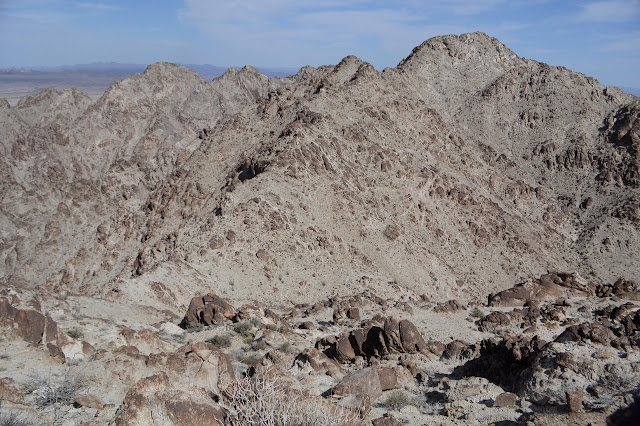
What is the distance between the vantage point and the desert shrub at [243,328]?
17234 mm

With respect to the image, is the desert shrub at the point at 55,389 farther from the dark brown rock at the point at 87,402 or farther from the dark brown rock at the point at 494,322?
the dark brown rock at the point at 494,322

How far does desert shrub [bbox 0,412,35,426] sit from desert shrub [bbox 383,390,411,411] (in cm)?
671

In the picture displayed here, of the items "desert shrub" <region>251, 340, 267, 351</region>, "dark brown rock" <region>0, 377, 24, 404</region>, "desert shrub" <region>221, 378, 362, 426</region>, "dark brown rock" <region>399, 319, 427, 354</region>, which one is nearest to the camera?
"desert shrub" <region>221, 378, 362, 426</region>

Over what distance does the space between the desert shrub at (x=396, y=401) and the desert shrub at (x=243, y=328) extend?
7337mm

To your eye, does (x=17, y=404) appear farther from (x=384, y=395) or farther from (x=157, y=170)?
(x=157, y=170)

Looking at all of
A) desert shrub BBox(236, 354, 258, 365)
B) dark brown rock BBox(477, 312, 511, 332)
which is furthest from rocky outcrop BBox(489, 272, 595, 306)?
desert shrub BBox(236, 354, 258, 365)

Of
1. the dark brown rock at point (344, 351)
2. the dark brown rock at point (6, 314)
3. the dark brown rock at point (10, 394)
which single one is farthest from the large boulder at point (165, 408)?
the dark brown rock at point (344, 351)

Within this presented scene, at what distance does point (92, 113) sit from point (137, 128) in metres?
7.95

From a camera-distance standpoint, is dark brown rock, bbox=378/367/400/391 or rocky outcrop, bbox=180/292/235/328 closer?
dark brown rock, bbox=378/367/400/391

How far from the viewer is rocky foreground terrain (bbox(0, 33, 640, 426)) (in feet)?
33.2

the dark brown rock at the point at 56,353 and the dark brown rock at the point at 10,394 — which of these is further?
the dark brown rock at the point at 56,353

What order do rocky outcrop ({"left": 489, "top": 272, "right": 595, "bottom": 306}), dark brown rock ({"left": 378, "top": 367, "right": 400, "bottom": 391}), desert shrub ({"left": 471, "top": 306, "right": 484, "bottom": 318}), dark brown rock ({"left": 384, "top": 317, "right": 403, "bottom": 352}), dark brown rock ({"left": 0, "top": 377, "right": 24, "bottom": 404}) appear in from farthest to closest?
rocky outcrop ({"left": 489, "top": 272, "right": 595, "bottom": 306}), desert shrub ({"left": 471, "top": 306, "right": 484, "bottom": 318}), dark brown rock ({"left": 384, "top": 317, "right": 403, "bottom": 352}), dark brown rock ({"left": 378, "top": 367, "right": 400, "bottom": 391}), dark brown rock ({"left": 0, "top": 377, "right": 24, "bottom": 404})

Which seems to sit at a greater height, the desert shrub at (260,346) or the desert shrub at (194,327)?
the desert shrub at (260,346)

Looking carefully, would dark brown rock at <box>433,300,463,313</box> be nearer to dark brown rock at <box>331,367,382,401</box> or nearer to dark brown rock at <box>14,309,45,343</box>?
dark brown rock at <box>331,367,382,401</box>
